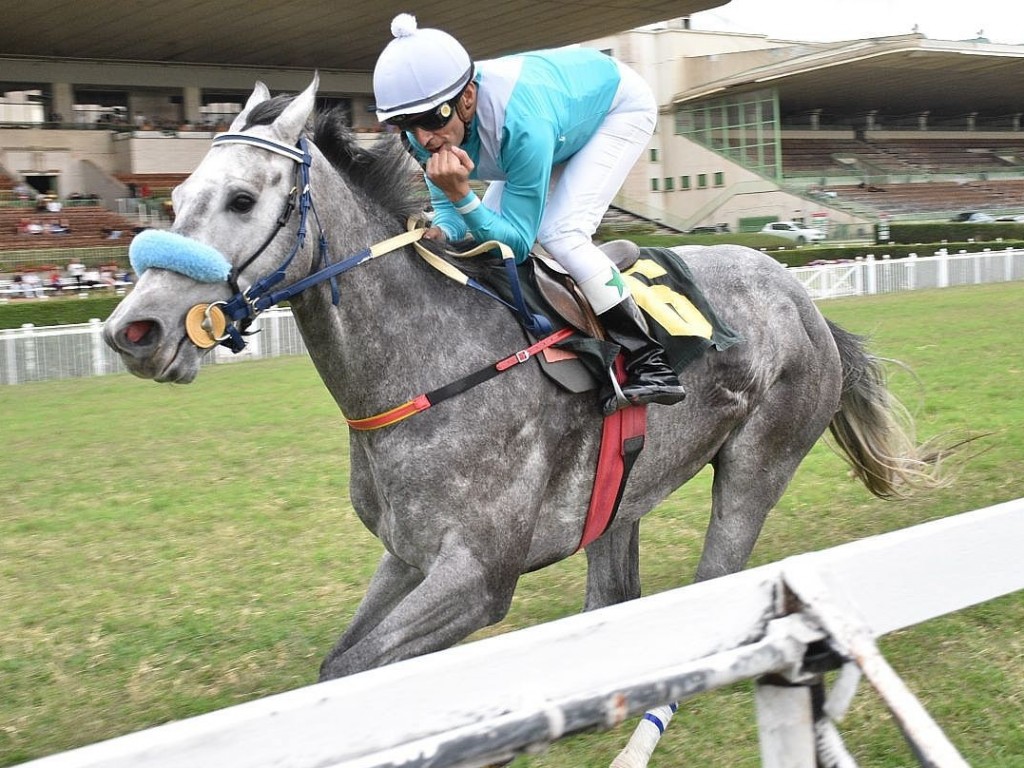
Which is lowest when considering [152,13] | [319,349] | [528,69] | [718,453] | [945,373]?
[945,373]

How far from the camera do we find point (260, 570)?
5715 millimetres

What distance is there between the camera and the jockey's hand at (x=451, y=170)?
299cm

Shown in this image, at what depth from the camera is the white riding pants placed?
3389 mm

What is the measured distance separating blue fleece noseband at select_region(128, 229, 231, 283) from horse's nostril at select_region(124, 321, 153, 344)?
0.50 ft

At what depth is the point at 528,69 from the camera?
3215 mm

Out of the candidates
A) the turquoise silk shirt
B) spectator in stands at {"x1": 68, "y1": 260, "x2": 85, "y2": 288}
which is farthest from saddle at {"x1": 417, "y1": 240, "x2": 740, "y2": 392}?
spectator in stands at {"x1": 68, "y1": 260, "x2": 85, "y2": 288}

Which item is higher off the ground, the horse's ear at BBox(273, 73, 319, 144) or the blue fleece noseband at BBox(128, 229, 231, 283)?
the horse's ear at BBox(273, 73, 319, 144)

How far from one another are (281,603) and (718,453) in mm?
2210

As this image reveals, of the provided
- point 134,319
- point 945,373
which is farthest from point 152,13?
point 134,319

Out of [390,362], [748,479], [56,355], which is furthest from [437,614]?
[56,355]

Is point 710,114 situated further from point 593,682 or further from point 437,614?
point 593,682

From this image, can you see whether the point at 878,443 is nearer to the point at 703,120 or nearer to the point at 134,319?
the point at 134,319

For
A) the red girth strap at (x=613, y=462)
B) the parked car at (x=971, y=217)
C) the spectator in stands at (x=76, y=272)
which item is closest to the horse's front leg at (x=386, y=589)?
the red girth strap at (x=613, y=462)

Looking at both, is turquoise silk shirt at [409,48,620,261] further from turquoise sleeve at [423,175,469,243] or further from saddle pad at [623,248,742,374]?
saddle pad at [623,248,742,374]
